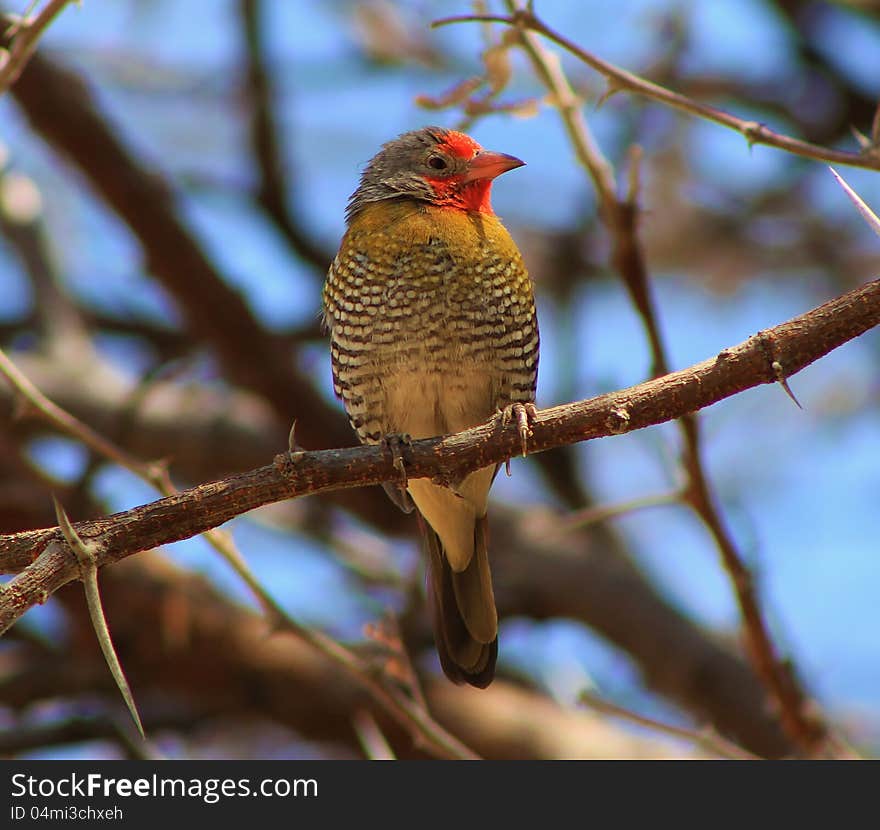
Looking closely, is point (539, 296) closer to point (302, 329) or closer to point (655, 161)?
point (655, 161)

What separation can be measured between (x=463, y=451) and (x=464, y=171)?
2.25 m

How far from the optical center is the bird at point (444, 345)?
4.38 meters

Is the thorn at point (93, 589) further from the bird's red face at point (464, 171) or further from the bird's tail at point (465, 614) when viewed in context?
the bird's red face at point (464, 171)

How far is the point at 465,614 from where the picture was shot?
4.53 m

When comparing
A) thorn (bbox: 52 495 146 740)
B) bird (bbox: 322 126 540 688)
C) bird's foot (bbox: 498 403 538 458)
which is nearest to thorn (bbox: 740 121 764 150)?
bird's foot (bbox: 498 403 538 458)

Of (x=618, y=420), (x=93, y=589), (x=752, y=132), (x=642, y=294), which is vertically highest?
(x=642, y=294)

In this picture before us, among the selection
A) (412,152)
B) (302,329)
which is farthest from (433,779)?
(302,329)

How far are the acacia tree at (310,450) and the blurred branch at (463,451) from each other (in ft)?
2.68

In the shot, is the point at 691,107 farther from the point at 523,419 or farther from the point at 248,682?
the point at 248,682

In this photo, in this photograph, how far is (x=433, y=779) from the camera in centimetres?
389

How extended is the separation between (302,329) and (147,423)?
1.42 metres

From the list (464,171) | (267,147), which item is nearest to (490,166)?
(464,171)

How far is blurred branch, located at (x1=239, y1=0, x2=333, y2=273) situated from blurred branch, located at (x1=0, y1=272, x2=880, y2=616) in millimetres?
4682

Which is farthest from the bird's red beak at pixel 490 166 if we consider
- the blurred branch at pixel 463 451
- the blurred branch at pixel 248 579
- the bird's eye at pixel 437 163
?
the blurred branch at pixel 463 451
